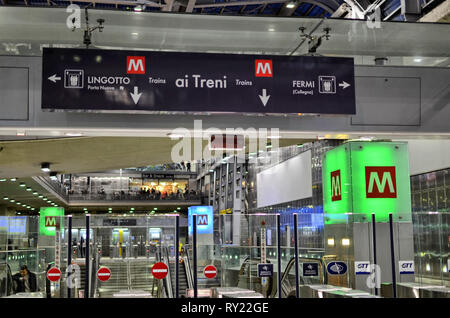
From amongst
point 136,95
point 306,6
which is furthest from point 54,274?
point 306,6

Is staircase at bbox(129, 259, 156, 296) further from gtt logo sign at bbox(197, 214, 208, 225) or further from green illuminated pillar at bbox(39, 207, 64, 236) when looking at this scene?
green illuminated pillar at bbox(39, 207, 64, 236)

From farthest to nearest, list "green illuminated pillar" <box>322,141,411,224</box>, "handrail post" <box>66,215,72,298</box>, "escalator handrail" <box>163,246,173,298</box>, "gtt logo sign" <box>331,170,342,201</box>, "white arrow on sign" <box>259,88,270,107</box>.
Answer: "gtt logo sign" <box>331,170,342,201</box> < "green illuminated pillar" <box>322,141,411,224</box> < "escalator handrail" <box>163,246,173,298</box> < "handrail post" <box>66,215,72,298</box> < "white arrow on sign" <box>259,88,270,107</box>

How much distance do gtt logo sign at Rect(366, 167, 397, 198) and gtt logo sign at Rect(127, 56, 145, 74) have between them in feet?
22.9

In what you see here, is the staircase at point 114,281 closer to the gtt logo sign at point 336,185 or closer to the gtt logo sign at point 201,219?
the gtt logo sign at point 201,219

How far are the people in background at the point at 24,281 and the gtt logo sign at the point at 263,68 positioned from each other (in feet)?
16.9

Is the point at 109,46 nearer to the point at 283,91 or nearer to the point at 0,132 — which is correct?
the point at 0,132

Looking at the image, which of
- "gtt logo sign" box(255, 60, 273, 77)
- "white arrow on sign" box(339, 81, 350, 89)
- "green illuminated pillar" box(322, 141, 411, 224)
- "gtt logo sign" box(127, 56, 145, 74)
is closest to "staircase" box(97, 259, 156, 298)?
"gtt logo sign" box(127, 56, 145, 74)

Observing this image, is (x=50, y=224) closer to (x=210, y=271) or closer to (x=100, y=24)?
(x=210, y=271)

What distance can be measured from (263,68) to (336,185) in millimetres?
7062

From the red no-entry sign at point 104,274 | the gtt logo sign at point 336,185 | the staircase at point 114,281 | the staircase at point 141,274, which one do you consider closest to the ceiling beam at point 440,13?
the gtt logo sign at point 336,185

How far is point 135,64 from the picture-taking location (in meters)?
7.24

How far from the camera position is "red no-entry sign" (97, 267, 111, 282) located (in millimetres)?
9284

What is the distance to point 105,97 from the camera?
7086mm

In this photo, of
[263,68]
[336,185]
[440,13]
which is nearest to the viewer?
[263,68]
